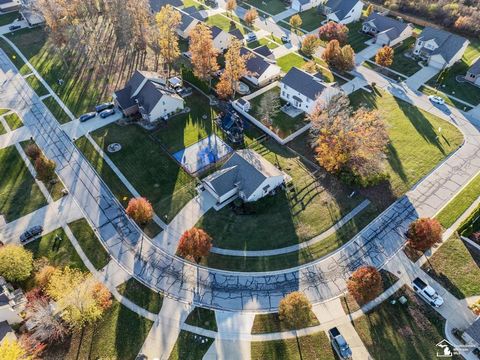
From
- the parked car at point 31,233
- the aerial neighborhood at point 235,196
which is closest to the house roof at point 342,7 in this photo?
the aerial neighborhood at point 235,196

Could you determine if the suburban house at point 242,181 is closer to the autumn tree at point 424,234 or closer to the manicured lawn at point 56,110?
the autumn tree at point 424,234

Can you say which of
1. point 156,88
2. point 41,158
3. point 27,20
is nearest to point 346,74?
point 156,88

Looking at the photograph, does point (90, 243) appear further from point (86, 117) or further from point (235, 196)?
point (86, 117)

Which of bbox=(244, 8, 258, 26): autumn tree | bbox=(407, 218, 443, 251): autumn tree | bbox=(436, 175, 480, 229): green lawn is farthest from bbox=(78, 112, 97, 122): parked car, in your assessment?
bbox=(436, 175, 480, 229): green lawn

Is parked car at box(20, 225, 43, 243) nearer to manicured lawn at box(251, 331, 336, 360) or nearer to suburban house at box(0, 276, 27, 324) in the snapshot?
suburban house at box(0, 276, 27, 324)

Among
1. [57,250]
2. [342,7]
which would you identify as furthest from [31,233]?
[342,7]

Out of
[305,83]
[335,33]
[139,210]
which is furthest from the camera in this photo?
[335,33]

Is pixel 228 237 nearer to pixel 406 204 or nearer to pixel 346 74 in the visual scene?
pixel 406 204
